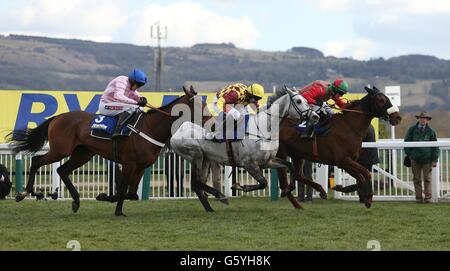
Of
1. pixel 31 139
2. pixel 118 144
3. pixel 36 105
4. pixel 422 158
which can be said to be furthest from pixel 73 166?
pixel 36 105

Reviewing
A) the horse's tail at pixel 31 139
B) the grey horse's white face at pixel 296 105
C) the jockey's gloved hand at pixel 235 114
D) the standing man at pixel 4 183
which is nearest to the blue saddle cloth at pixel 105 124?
the horse's tail at pixel 31 139

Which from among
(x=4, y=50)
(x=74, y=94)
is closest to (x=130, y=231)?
(x=74, y=94)

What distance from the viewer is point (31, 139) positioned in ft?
38.0

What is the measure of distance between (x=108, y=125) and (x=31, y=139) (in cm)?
148

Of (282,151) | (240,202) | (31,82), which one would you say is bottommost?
(240,202)

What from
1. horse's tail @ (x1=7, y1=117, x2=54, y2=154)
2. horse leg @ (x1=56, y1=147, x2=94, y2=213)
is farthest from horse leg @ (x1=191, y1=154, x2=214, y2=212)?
horse's tail @ (x1=7, y1=117, x2=54, y2=154)

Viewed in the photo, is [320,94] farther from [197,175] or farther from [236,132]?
[197,175]

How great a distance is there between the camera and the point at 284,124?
11633 millimetres

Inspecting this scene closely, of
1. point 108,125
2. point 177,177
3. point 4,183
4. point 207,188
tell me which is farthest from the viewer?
point 177,177

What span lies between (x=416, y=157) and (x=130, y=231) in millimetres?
6026

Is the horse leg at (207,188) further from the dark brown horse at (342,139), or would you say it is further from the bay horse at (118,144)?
the dark brown horse at (342,139)

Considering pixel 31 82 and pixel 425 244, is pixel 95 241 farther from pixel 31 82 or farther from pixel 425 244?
pixel 31 82

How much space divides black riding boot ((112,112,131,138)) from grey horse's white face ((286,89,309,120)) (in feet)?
6.71

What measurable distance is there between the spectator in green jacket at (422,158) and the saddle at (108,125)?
193 inches
